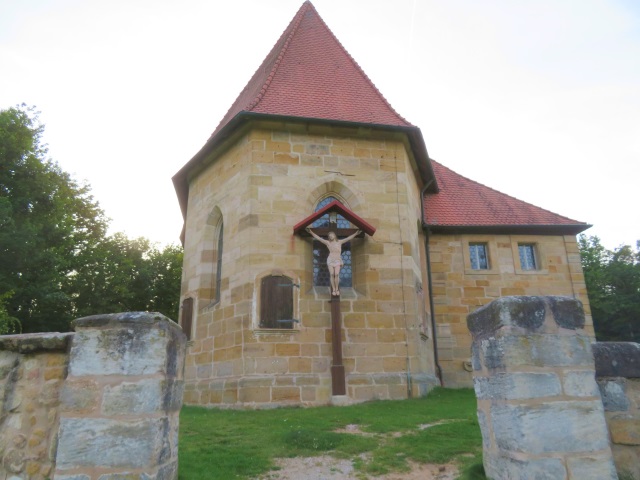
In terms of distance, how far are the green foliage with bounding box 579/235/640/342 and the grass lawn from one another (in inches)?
974

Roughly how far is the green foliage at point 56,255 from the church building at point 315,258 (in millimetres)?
7246

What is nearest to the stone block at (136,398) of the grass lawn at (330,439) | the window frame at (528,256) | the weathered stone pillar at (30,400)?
the weathered stone pillar at (30,400)

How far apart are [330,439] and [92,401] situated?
3.14 meters

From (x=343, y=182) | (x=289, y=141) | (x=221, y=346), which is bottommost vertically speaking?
(x=221, y=346)

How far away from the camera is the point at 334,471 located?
4.67 metres

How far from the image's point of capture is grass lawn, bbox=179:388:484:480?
4.73m

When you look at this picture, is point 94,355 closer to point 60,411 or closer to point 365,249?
point 60,411

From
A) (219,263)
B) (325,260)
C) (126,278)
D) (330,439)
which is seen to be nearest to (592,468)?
(330,439)

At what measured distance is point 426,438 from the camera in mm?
5676

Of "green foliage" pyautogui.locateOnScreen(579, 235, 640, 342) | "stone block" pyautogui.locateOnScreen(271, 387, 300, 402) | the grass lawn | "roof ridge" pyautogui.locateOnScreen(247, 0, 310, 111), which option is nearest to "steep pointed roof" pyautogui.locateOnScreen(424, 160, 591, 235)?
"roof ridge" pyautogui.locateOnScreen(247, 0, 310, 111)

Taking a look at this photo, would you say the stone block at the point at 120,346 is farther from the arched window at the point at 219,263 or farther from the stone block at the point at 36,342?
the arched window at the point at 219,263

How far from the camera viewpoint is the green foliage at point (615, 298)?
28078 mm

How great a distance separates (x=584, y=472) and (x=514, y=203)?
13.4 meters

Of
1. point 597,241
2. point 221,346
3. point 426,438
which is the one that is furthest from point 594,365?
point 597,241
